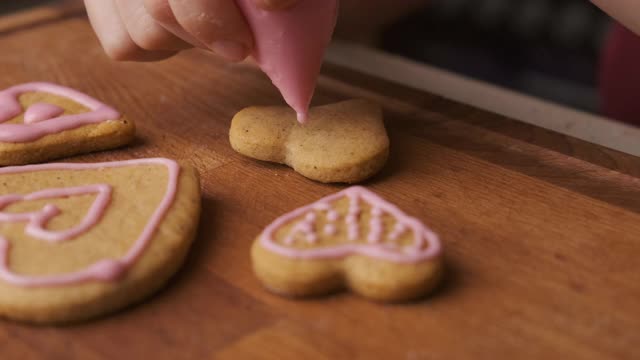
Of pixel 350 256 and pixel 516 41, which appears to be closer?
pixel 350 256

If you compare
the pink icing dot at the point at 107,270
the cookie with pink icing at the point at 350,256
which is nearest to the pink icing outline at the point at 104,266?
the pink icing dot at the point at 107,270

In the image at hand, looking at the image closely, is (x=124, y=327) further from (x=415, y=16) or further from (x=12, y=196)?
(x=415, y=16)

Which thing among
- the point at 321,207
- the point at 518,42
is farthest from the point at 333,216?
the point at 518,42

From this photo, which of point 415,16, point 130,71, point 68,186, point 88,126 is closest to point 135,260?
point 68,186

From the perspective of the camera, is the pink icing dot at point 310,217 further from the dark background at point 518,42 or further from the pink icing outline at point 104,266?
the dark background at point 518,42

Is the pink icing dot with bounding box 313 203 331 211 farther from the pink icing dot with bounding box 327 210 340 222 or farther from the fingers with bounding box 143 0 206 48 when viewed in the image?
the fingers with bounding box 143 0 206 48

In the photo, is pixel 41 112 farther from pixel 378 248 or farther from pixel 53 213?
pixel 378 248

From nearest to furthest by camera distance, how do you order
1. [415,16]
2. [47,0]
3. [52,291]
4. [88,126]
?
1. [52,291]
2. [88,126]
3. [47,0]
4. [415,16]
